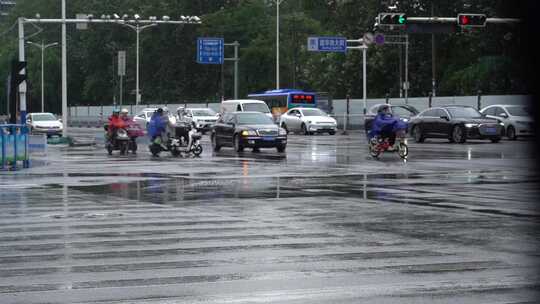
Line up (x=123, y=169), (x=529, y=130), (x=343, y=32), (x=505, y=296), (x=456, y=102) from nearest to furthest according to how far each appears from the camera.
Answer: (x=529, y=130) < (x=505, y=296) < (x=123, y=169) < (x=456, y=102) < (x=343, y=32)

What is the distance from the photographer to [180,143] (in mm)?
34250

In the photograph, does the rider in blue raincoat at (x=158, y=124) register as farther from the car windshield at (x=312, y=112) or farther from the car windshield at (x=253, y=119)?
the car windshield at (x=312, y=112)

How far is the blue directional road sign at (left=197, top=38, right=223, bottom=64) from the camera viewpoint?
250 feet

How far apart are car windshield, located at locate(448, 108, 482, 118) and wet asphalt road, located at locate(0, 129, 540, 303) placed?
60.0ft

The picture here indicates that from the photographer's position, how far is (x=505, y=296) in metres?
7.50

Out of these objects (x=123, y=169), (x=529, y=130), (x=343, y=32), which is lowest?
(x=123, y=169)

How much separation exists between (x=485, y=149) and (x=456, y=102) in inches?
878

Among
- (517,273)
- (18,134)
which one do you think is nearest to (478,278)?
(517,273)

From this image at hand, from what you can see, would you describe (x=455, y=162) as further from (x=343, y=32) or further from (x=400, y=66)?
(x=343, y=32)

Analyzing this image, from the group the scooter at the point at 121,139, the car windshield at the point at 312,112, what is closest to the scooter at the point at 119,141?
the scooter at the point at 121,139

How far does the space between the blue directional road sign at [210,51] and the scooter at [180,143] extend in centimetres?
4177

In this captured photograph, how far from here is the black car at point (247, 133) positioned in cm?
3525

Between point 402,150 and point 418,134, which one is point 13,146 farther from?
point 418,134

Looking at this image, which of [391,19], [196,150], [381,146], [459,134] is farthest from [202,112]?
[381,146]
